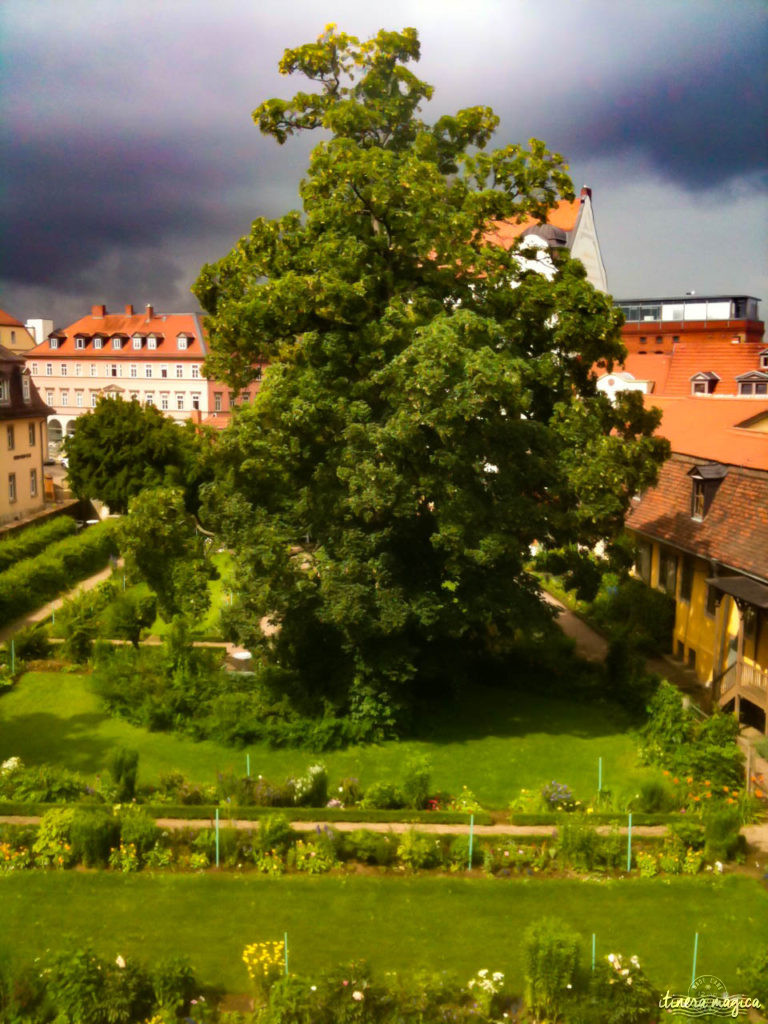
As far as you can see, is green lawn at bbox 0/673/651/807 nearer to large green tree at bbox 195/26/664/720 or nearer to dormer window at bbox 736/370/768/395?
large green tree at bbox 195/26/664/720

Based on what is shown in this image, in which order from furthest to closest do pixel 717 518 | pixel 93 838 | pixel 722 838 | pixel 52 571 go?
pixel 52 571
pixel 717 518
pixel 722 838
pixel 93 838

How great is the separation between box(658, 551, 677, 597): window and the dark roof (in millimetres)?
5678

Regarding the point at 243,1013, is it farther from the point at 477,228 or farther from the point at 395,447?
the point at 477,228

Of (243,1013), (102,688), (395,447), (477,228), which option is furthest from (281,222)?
(243,1013)

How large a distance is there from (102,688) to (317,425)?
7409mm

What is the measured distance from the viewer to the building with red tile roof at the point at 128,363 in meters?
64.2

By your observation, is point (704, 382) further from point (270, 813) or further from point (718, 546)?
point (270, 813)

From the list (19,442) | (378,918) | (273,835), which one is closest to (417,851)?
(378,918)

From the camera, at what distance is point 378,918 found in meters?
12.2

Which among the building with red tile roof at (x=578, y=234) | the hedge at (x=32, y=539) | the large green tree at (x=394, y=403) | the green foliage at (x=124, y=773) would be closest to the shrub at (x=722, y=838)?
the large green tree at (x=394, y=403)

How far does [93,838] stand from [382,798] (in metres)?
4.48

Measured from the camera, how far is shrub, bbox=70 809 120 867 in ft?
43.6

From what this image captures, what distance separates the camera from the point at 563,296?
18.8 meters

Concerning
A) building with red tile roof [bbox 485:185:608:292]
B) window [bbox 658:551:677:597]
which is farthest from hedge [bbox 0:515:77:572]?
building with red tile roof [bbox 485:185:608:292]
